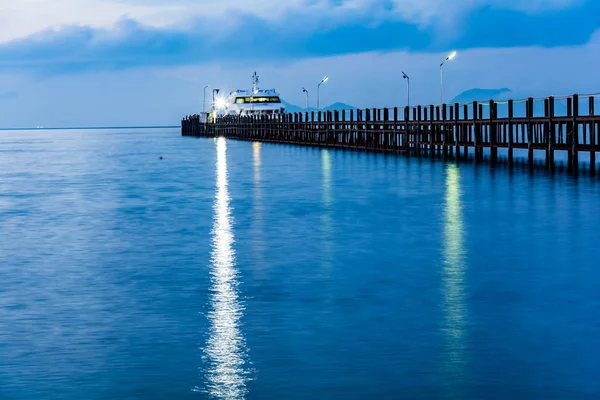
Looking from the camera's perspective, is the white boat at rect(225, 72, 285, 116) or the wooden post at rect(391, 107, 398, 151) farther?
the white boat at rect(225, 72, 285, 116)

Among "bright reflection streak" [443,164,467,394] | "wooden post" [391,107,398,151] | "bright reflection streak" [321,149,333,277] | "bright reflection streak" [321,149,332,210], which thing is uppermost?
"wooden post" [391,107,398,151]

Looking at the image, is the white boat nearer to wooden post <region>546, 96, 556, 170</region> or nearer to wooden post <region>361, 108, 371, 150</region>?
wooden post <region>361, 108, 371, 150</region>

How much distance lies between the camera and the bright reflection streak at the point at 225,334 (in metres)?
8.41

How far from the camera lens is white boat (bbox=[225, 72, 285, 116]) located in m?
135

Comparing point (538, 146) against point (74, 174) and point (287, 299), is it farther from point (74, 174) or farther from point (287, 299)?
point (287, 299)

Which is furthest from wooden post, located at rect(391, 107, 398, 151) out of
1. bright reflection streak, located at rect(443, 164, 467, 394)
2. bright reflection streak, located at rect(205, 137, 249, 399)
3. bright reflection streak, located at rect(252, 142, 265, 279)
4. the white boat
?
the white boat

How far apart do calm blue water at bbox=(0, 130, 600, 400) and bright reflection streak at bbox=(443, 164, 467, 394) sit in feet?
0.10

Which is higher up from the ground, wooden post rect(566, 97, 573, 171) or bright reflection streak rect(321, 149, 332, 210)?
wooden post rect(566, 97, 573, 171)

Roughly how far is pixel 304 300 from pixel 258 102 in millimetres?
125081

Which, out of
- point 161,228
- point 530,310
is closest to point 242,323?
point 530,310

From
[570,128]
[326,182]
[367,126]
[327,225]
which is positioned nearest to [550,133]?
[570,128]

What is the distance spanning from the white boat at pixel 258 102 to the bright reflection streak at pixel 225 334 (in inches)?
4611

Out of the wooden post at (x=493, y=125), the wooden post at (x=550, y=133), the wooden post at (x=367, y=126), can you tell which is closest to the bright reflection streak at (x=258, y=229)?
the wooden post at (x=550, y=133)

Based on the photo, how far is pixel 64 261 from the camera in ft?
53.3
